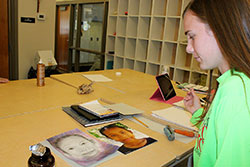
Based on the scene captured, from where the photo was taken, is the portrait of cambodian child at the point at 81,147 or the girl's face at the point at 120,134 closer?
the portrait of cambodian child at the point at 81,147

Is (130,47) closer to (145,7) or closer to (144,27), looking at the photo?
(144,27)

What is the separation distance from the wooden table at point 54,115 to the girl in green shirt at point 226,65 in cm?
27

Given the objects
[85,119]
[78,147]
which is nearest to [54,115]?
[85,119]

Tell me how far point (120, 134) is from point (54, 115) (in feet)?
1.40

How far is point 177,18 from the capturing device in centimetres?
357

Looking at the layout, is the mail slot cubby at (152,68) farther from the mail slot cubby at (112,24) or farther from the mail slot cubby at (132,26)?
the mail slot cubby at (112,24)

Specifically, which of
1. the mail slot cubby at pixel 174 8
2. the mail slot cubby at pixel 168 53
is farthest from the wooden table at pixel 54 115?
the mail slot cubby at pixel 174 8

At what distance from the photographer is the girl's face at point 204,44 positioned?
772 mm

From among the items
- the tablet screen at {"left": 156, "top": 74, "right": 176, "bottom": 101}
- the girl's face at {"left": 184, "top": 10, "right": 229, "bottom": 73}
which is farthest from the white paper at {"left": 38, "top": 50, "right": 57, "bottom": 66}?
the girl's face at {"left": 184, "top": 10, "right": 229, "bottom": 73}

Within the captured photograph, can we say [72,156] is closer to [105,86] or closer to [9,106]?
[9,106]

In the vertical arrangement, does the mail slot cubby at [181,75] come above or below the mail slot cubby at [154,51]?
below

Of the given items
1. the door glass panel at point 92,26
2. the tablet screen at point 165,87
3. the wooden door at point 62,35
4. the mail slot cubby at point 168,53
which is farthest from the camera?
the wooden door at point 62,35

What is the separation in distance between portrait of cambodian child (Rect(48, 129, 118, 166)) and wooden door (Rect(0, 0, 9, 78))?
9.71 feet

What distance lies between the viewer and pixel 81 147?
96 centimetres
